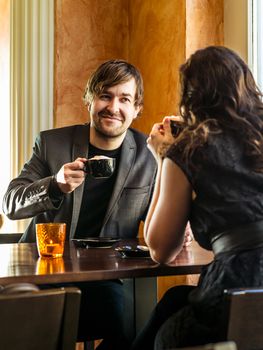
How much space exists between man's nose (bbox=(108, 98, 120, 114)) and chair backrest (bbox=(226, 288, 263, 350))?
1.55 meters

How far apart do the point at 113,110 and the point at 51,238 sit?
97 cm

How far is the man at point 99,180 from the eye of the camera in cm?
251

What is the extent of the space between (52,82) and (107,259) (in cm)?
196

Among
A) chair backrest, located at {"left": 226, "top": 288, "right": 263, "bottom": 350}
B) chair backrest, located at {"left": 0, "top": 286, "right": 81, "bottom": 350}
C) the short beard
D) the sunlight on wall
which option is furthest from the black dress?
the sunlight on wall

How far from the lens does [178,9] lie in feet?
10.8

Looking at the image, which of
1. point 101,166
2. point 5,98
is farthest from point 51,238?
point 5,98

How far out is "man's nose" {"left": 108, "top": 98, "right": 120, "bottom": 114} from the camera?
273cm

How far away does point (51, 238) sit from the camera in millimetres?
1896

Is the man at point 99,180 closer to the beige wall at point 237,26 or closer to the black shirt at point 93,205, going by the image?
the black shirt at point 93,205

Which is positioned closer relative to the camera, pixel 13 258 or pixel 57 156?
pixel 13 258

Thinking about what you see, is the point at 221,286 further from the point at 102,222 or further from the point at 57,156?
the point at 57,156

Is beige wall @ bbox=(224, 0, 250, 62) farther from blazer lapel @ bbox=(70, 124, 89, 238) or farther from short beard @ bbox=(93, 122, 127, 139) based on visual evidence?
blazer lapel @ bbox=(70, 124, 89, 238)

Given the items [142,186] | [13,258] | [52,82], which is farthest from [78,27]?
[13,258]

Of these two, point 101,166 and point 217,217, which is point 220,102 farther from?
point 101,166
